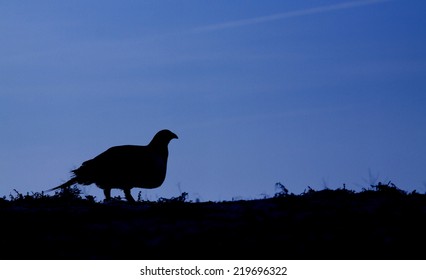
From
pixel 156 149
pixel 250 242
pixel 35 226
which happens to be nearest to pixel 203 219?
pixel 250 242

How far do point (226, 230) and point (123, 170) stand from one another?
5.19 metres

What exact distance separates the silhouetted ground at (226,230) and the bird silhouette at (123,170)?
2.86 metres

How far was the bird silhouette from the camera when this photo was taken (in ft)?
45.5

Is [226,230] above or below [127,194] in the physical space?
below

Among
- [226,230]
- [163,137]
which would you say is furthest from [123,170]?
[226,230]

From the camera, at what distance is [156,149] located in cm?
1490

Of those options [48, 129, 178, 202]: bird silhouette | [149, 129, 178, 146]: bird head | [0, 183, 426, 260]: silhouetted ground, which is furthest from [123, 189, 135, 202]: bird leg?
[0, 183, 426, 260]: silhouetted ground

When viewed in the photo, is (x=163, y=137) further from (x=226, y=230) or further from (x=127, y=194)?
(x=226, y=230)

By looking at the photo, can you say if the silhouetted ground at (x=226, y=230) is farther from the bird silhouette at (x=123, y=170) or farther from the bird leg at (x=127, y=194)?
the bird silhouette at (x=123, y=170)

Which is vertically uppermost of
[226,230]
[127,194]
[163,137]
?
[163,137]

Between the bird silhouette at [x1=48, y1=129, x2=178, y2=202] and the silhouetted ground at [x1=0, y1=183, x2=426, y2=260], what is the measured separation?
286cm

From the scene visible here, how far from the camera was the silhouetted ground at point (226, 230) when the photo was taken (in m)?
8.33

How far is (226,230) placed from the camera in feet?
29.4
